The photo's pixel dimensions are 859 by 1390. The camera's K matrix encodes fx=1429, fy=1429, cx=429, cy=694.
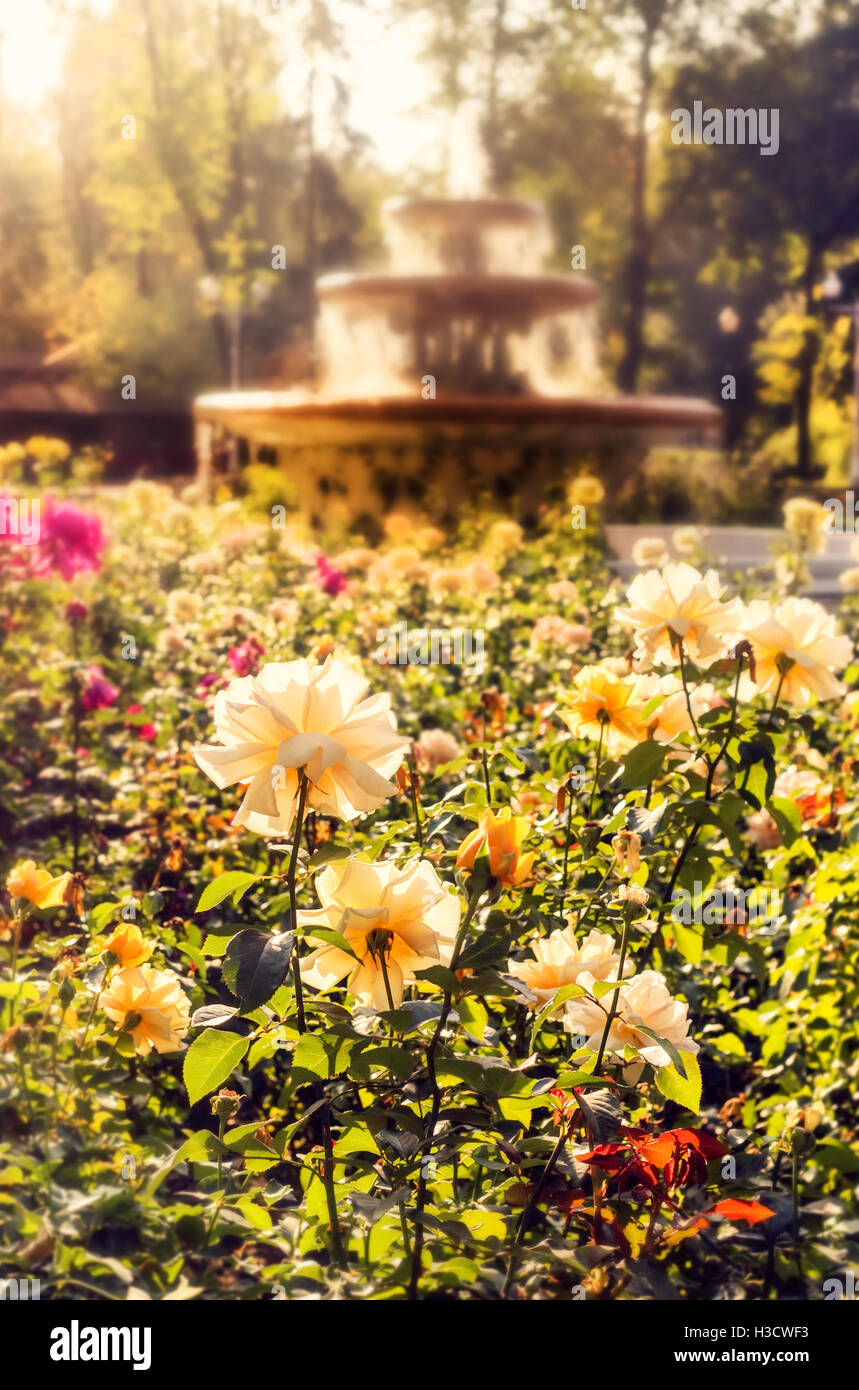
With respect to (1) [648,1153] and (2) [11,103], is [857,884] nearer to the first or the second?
(1) [648,1153]

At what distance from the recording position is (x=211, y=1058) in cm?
117

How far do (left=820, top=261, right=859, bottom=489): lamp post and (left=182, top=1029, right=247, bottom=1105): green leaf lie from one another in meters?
21.0

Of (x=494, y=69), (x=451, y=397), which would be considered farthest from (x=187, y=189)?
(x=451, y=397)

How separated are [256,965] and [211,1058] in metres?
0.11

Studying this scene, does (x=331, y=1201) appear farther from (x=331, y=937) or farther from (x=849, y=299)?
(x=849, y=299)

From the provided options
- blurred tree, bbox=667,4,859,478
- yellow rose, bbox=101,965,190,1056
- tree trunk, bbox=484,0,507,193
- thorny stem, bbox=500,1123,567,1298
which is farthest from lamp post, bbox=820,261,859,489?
thorny stem, bbox=500,1123,567,1298

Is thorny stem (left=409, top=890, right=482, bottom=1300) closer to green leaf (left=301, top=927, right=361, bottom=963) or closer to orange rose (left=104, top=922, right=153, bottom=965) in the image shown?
green leaf (left=301, top=927, right=361, bottom=963)

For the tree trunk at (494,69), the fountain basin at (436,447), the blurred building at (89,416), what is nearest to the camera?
the fountain basin at (436,447)

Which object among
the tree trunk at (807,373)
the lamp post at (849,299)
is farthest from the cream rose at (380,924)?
the lamp post at (849,299)

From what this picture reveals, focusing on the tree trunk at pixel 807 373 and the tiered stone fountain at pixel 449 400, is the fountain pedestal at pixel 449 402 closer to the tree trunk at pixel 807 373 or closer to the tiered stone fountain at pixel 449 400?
the tiered stone fountain at pixel 449 400

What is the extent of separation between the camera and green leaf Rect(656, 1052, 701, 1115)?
1.22 meters

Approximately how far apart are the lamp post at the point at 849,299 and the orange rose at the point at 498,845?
68.6 ft

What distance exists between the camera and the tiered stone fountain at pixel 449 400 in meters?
7.86

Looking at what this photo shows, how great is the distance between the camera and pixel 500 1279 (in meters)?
1.28
